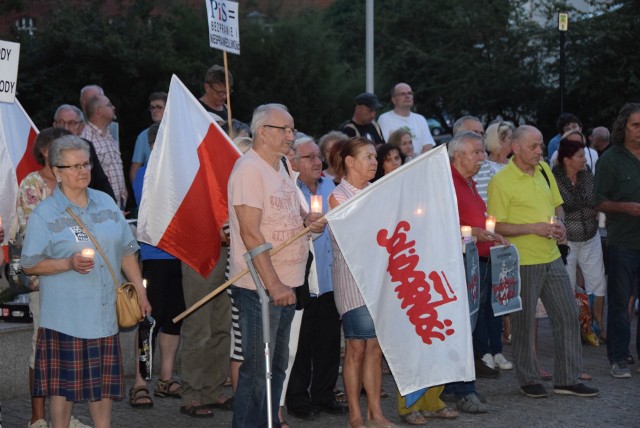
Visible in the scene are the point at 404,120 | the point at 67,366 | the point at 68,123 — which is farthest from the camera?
the point at 404,120

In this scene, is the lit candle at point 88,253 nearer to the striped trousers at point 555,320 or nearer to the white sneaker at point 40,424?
the white sneaker at point 40,424

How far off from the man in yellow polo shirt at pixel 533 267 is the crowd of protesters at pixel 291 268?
0.04ft

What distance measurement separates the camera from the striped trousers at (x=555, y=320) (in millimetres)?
8586

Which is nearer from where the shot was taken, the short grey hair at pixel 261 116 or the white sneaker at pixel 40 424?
the short grey hair at pixel 261 116

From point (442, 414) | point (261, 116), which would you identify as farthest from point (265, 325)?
point (442, 414)

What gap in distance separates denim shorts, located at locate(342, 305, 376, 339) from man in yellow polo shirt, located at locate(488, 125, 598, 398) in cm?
189

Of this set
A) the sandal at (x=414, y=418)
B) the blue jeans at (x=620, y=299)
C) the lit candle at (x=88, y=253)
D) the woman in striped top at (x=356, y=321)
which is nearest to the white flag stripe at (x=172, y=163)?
the woman in striped top at (x=356, y=321)

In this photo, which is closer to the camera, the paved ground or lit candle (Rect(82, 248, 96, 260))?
lit candle (Rect(82, 248, 96, 260))

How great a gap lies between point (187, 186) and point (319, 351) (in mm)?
1611

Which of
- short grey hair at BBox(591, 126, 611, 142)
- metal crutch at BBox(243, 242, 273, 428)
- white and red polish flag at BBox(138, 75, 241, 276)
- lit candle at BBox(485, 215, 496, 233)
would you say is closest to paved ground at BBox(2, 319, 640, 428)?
white and red polish flag at BBox(138, 75, 241, 276)

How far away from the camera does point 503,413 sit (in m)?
8.05

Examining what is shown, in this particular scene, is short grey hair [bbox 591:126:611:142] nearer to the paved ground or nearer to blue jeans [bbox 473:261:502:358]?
blue jeans [bbox 473:261:502:358]

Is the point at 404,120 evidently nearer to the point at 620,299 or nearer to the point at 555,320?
the point at 620,299

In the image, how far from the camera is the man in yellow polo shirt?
336 inches
